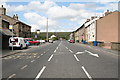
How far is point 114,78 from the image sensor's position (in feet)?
21.7

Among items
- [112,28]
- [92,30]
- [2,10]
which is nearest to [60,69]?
[112,28]

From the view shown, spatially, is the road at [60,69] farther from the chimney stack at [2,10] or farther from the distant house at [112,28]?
the chimney stack at [2,10]

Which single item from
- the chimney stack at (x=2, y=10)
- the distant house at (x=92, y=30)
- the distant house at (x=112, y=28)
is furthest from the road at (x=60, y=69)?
the chimney stack at (x=2, y=10)

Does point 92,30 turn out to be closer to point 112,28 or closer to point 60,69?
point 112,28

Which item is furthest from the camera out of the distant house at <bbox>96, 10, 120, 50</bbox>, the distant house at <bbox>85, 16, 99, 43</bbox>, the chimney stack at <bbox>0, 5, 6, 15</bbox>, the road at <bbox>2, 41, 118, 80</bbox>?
the distant house at <bbox>85, 16, 99, 43</bbox>

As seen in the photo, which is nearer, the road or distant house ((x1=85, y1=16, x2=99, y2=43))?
the road

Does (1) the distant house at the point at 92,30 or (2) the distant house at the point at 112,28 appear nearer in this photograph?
(2) the distant house at the point at 112,28

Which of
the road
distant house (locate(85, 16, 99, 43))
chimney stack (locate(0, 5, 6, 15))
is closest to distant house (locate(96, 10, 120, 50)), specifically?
distant house (locate(85, 16, 99, 43))

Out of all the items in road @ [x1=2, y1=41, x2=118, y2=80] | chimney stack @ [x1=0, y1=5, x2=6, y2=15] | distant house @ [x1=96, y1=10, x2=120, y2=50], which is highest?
chimney stack @ [x1=0, y1=5, x2=6, y2=15]

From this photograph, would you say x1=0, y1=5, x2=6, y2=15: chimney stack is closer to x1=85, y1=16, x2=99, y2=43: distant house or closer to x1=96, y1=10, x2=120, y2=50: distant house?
x1=85, y1=16, x2=99, y2=43: distant house

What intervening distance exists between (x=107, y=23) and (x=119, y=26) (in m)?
4.74

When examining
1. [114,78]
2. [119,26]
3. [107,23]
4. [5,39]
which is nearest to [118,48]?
[119,26]

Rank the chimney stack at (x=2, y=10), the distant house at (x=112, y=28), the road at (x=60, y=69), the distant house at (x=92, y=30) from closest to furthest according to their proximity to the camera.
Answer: the road at (x=60, y=69) < the distant house at (x=112, y=28) < the chimney stack at (x=2, y=10) < the distant house at (x=92, y=30)

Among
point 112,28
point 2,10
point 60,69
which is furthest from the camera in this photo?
point 2,10
